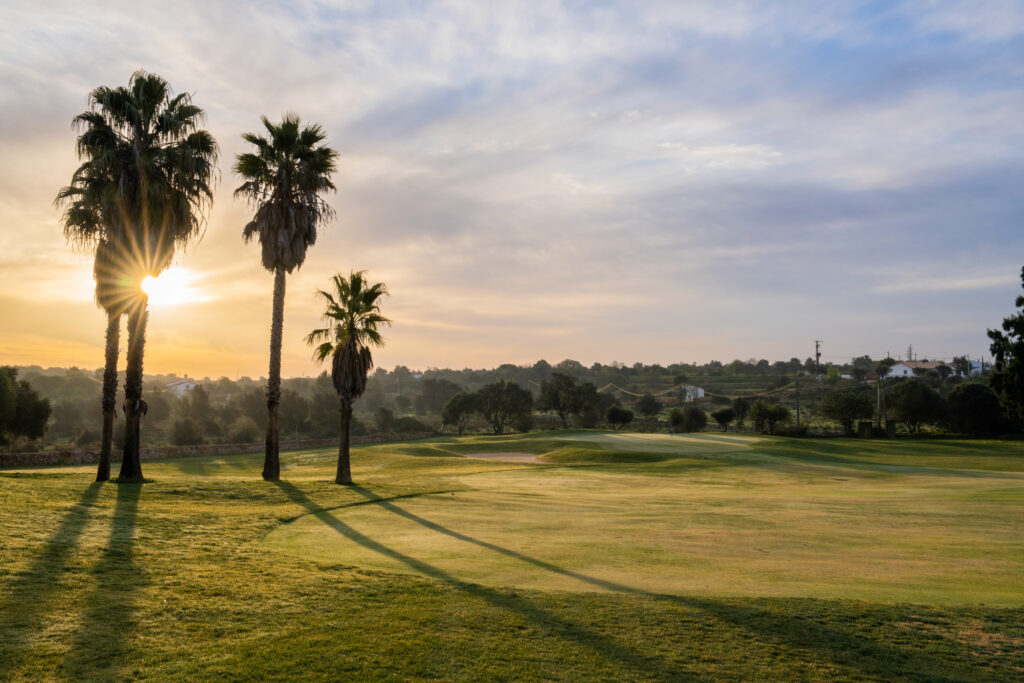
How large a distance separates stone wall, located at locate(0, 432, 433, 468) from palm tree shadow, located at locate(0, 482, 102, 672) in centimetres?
2923

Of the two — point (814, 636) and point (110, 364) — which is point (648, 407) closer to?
point (110, 364)

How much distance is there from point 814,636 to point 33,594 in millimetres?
10986

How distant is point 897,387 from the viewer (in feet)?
316

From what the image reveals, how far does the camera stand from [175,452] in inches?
1939

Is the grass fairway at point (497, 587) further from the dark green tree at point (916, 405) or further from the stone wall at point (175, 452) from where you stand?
the dark green tree at point (916, 405)

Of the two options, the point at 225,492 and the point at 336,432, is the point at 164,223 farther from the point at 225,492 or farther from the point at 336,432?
the point at 336,432

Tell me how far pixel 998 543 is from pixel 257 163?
103 ft

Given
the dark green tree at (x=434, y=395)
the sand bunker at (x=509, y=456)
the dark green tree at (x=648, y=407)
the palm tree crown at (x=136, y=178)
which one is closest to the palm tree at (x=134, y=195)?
the palm tree crown at (x=136, y=178)

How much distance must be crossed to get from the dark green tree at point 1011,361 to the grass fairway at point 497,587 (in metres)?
38.1

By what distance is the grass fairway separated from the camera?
8.12 meters

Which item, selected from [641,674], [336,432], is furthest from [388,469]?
[336,432]

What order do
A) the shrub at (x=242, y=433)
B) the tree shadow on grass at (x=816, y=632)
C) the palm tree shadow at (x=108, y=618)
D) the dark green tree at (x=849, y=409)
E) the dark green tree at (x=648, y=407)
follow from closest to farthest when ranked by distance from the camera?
1. the palm tree shadow at (x=108, y=618)
2. the tree shadow on grass at (x=816, y=632)
3. the shrub at (x=242, y=433)
4. the dark green tree at (x=849, y=409)
5. the dark green tree at (x=648, y=407)

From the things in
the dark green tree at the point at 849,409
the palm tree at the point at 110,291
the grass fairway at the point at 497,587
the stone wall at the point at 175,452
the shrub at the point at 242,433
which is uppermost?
the palm tree at the point at 110,291

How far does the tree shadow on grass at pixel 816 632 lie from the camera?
8180 millimetres
